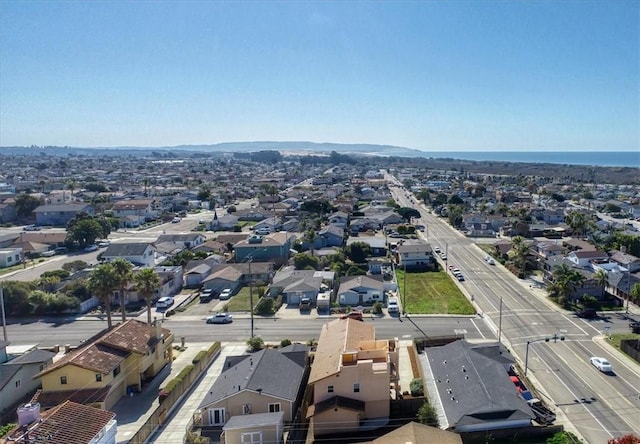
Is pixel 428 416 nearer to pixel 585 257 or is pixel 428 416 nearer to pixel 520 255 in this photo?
pixel 520 255

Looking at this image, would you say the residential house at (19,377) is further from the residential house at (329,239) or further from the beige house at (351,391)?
the residential house at (329,239)

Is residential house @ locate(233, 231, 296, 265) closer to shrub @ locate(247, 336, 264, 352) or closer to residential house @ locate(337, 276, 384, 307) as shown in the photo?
residential house @ locate(337, 276, 384, 307)

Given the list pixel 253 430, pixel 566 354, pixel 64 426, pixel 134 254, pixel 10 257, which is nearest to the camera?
pixel 64 426

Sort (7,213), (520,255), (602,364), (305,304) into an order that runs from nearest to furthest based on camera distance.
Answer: (602,364)
(305,304)
(520,255)
(7,213)

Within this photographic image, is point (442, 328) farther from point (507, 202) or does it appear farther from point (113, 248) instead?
point (507, 202)

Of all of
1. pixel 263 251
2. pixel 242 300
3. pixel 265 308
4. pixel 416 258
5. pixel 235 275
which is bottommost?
pixel 242 300

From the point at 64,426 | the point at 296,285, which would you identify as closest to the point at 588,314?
the point at 296,285

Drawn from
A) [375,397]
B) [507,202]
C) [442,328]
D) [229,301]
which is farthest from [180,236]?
[507,202]
